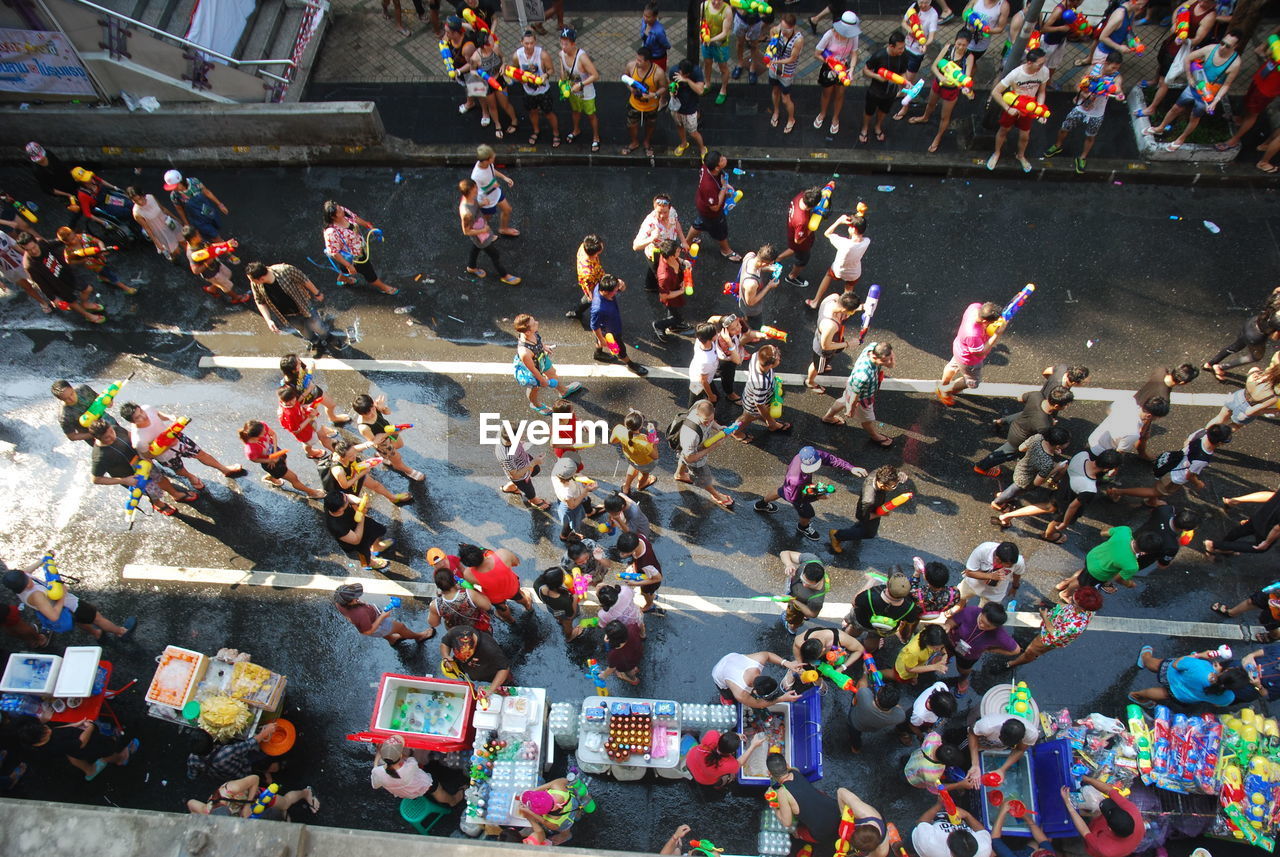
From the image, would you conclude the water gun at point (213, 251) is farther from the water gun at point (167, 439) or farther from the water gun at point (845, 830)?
the water gun at point (845, 830)

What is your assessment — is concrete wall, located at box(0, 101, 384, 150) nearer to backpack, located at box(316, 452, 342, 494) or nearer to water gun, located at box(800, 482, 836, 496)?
backpack, located at box(316, 452, 342, 494)

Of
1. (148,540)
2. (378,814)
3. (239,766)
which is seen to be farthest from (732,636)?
(148,540)

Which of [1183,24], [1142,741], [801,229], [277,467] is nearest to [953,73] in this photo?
[1183,24]

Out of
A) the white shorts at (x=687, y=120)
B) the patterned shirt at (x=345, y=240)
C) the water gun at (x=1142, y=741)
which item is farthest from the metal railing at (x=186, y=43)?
the water gun at (x=1142, y=741)

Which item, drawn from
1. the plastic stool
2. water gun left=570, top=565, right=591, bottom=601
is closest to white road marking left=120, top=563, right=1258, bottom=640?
water gun left=570, top=565, right=591, bottom=601

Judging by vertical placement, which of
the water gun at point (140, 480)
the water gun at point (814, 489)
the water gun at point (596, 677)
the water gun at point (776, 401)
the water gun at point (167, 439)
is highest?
the water gun at point (776, 401)

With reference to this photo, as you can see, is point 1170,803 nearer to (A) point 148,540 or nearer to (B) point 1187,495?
(B) point 1187,495

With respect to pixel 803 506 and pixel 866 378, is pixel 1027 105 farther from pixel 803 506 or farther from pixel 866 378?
pixel 803 506
